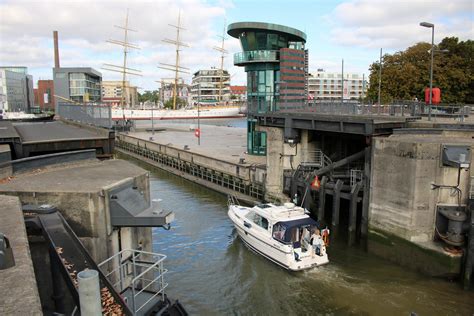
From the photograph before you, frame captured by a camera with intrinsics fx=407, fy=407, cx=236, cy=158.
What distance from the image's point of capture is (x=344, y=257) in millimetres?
19906

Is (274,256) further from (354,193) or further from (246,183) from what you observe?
(246,183)

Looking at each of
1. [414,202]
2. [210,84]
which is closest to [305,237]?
[414,202]

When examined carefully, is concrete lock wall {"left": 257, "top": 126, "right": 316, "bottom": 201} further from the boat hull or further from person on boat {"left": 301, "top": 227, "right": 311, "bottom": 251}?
person on boat {"left": 301, "top": 227, "right": 311, "bottom": 251}

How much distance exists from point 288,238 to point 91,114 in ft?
Result: 56.7

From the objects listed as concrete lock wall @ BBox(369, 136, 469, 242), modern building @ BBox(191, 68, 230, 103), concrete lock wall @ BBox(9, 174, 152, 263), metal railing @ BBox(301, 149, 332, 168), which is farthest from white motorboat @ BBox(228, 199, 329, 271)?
modern building @ BBox(191, 68, 230, 103)

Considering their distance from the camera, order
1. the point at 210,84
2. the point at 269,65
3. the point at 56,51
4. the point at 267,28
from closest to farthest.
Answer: the point at 267,28 → the point at 269,65 → the point at 56,51 → the point at 210,84

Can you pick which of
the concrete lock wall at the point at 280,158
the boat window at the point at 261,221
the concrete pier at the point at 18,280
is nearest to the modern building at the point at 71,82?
the concrete lock wall at the point at 280,158

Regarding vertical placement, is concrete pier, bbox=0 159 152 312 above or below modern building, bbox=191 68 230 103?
below

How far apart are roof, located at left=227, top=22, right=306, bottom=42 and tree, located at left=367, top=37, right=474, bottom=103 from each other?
16000mm

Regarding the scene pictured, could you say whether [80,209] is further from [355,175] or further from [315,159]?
[315,159]

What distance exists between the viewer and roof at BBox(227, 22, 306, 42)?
3859 centimetres

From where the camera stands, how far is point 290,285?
673 inches

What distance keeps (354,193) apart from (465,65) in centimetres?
3774

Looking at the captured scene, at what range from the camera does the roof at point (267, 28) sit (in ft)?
127
